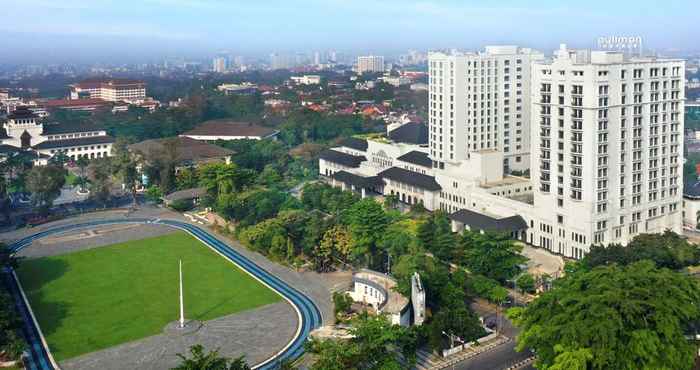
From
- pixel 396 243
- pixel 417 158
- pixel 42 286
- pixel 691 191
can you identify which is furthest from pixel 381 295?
pixel 417 158

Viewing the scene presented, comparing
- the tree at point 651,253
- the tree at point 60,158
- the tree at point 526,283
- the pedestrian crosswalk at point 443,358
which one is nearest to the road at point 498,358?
the pedestrian crosswalk at point 443,358

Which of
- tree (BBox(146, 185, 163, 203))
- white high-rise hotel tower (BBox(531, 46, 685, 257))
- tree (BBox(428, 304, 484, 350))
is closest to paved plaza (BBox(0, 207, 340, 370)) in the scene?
tree (BBox(428, 304, 484, 350))

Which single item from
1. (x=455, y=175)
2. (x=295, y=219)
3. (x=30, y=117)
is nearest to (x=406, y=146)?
(x=455, y=175)

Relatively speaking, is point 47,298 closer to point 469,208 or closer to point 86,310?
point 86,310

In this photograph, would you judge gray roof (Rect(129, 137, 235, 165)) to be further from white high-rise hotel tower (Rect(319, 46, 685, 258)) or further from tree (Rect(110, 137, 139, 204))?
white high-rise hotel tower (Rect(319, 46, 685, 258))

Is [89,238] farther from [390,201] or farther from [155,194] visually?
[390,201]

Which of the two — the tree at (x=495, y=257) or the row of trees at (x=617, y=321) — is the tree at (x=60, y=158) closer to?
the tree at (x=495, y=257)
